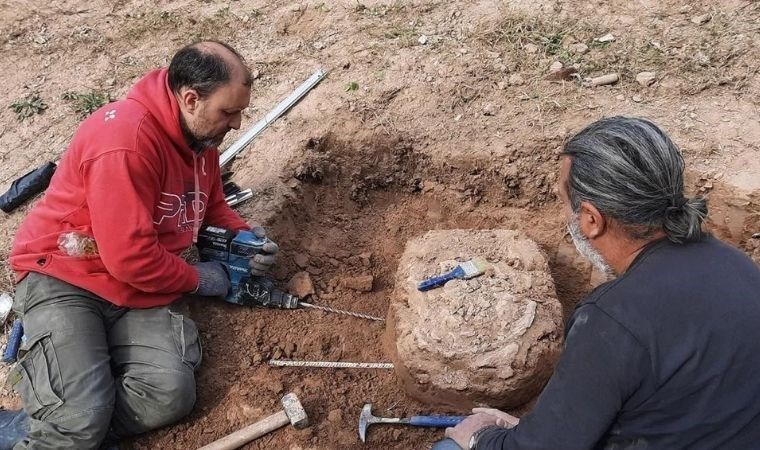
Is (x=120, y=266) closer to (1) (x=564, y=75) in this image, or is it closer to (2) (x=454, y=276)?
(2) (x=454, y=276)

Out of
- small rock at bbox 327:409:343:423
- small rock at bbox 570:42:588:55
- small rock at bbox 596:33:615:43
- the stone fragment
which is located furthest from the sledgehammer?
small rock at bbox 596:33:615:43

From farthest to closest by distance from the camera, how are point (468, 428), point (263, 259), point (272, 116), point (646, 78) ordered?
point (272, 116) < point (646, 78) < point (263, 259) < point (468, 428)

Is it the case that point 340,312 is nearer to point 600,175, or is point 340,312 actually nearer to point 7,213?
point 600,175

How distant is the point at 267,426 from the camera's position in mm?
3174

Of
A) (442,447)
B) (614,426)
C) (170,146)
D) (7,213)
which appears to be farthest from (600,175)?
(7,213)

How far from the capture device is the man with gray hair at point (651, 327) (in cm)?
187

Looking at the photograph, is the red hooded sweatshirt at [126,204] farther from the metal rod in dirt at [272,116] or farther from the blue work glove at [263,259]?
the metal rod in dirt at [272,116]

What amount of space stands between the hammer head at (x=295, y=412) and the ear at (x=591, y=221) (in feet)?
5.69

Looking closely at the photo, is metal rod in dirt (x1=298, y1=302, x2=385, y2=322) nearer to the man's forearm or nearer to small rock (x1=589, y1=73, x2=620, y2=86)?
the man's forearm

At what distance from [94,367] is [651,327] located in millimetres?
2590

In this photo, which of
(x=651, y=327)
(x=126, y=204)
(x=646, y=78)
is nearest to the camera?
(x=651, y=327)

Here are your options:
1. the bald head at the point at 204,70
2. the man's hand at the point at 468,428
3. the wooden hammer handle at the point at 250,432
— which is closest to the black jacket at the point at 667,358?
the man's hand at the point at 468,428

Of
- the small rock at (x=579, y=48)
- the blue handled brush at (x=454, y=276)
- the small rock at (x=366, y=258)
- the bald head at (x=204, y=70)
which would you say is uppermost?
the bald head at (x=204, y=70)

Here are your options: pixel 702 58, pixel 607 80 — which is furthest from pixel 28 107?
pixel 702 58
